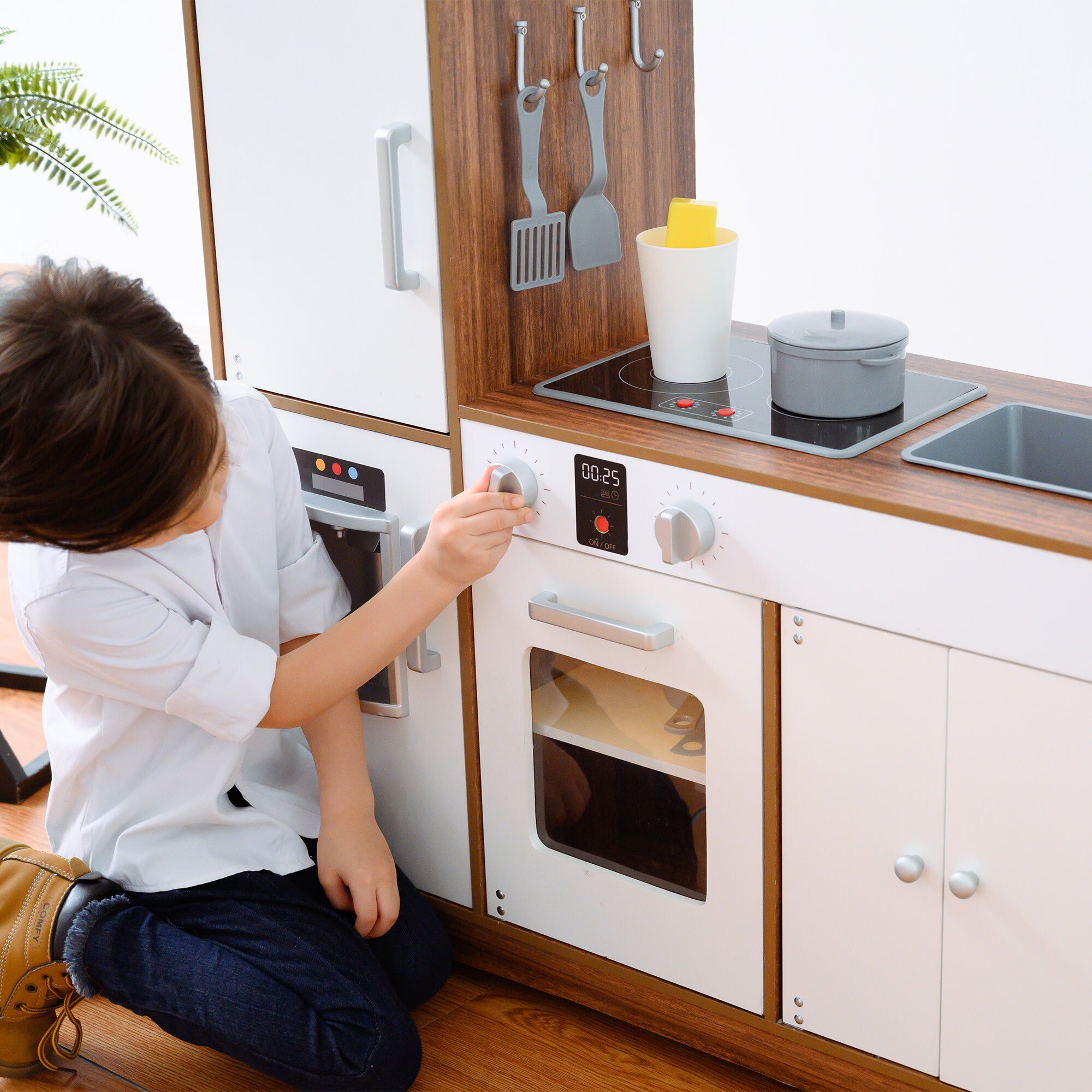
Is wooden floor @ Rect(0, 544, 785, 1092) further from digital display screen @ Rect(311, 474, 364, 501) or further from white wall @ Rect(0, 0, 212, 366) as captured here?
white wall @ Rect(0, 0, 212, 366)

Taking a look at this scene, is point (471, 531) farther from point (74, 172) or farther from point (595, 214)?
point (74, 172)

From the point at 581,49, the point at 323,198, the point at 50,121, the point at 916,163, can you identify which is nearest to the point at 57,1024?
the point at 323,198

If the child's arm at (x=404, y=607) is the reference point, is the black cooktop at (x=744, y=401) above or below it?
above

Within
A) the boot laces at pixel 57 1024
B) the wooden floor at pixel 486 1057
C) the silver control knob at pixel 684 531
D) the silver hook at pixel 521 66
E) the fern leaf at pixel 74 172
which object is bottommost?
the wooden floor at pixel 486 1057

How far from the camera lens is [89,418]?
3.65 feet

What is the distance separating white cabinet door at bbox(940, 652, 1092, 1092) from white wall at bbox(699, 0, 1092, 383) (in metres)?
1.16

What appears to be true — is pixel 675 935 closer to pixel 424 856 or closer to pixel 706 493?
pixel 424 856

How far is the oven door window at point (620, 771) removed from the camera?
1.40m

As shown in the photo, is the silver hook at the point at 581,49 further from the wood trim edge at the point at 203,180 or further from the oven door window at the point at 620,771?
the oven door window at the point at 620,771

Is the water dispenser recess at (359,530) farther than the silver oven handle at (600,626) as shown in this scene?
Yes

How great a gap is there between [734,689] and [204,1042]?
25.5 inches

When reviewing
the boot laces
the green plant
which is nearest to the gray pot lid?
the boot laces

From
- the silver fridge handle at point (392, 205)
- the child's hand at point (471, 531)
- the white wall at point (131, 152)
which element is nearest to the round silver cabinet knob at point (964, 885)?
the child's hand at point (471, 531)

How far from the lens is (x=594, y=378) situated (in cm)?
147
